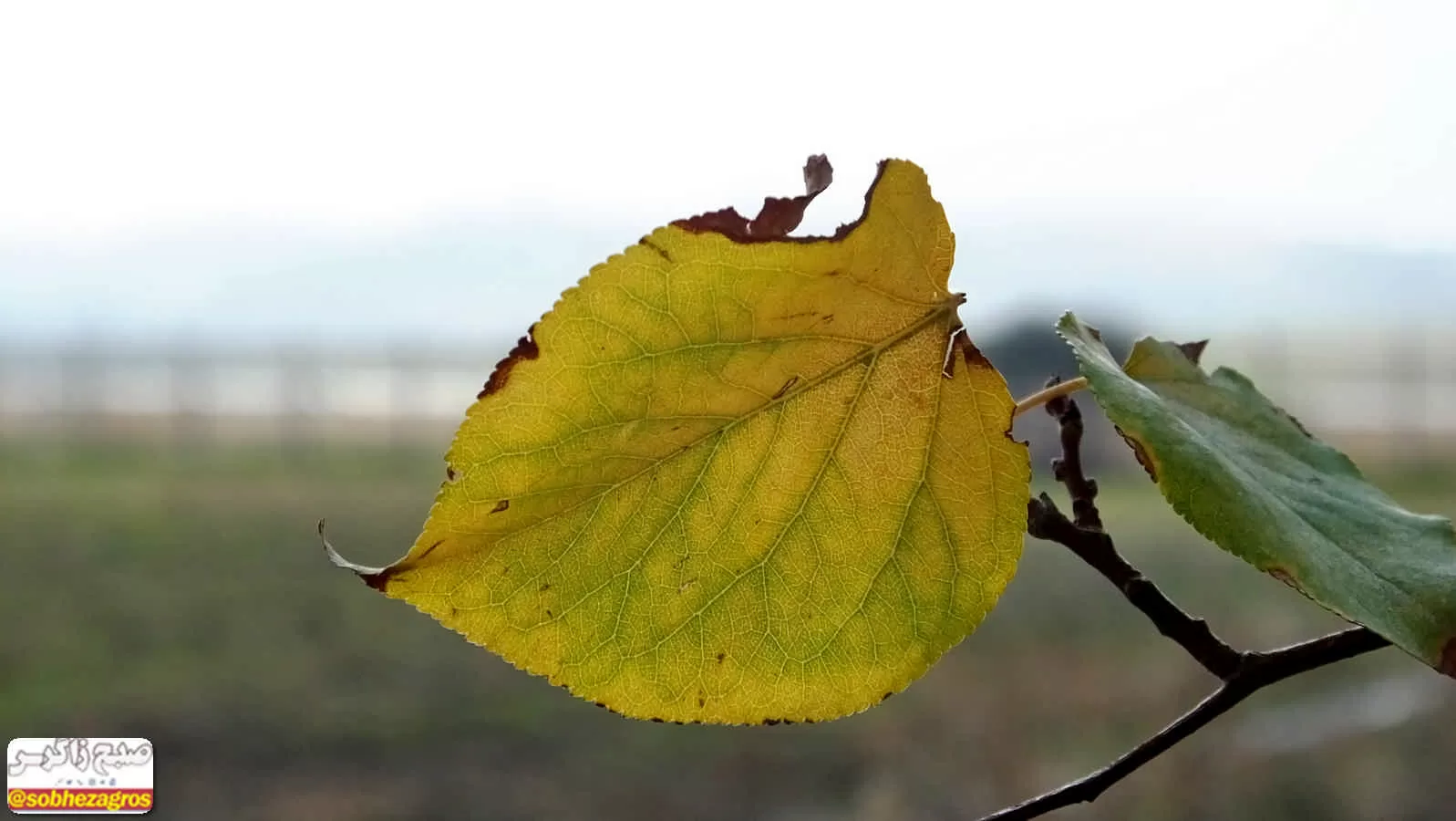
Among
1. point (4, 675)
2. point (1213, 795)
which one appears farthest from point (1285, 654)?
point (4, 675)

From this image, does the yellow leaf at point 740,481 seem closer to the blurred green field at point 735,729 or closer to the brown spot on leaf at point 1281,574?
the brown spot on leaf at point 1281,574

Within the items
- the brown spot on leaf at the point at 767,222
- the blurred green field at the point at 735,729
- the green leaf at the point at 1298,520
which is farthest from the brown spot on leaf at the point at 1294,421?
the blurred green field at the point at 735,729

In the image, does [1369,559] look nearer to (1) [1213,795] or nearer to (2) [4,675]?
(1) [1213,795]

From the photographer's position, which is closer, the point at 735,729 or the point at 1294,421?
the point at 1294,421

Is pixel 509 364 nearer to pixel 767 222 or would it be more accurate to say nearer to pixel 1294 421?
pixel 767 222

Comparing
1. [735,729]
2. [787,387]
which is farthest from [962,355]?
[735,729]

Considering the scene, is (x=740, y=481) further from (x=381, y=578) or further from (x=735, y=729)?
(x=735, y=729)
